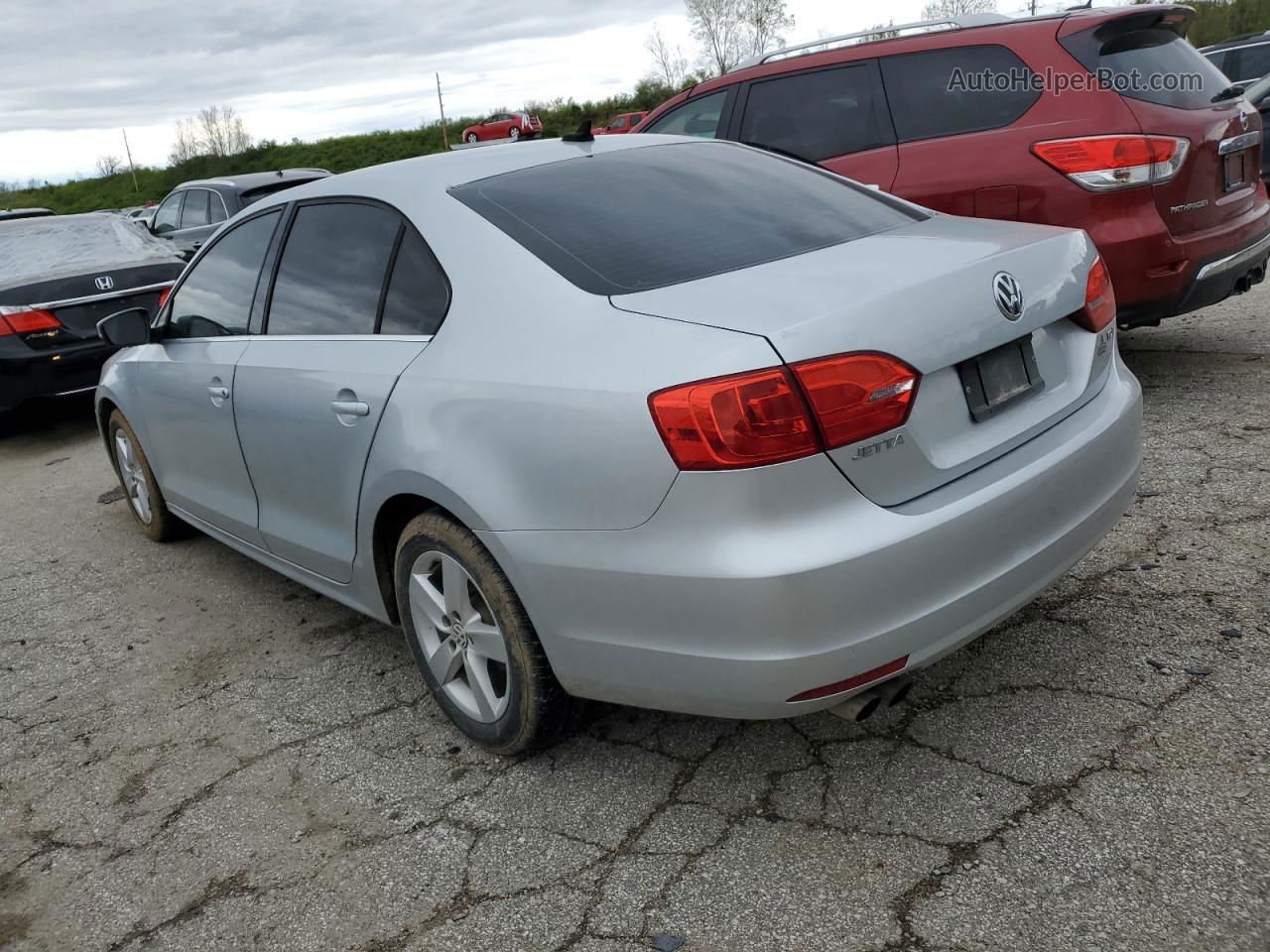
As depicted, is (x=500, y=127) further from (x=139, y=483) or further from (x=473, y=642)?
(x=473, y=642)

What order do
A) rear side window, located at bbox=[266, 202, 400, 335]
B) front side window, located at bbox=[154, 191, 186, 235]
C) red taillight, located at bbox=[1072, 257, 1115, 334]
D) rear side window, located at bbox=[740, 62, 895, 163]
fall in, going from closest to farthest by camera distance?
red taillight, located at bbox=[1072, 257, 1115, 334] < rear side window, located at bbox=[266, 202, 400, 335] < rear side window, located at bbox=[740, 62, 895, 163] < front side window, located at bbox=[154, 191, 186, 235]

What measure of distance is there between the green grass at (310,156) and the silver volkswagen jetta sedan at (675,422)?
4832cm

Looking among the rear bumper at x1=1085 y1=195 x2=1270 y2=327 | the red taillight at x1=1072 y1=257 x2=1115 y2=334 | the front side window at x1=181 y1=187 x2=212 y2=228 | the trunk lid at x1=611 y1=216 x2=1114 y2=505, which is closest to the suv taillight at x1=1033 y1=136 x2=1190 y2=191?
the rear bumper at x1=1085 y1=195 x2=1270 y2=327

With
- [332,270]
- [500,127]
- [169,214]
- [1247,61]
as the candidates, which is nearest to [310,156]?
[500,127]

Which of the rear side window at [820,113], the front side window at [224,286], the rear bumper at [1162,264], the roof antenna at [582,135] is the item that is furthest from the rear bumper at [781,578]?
the rear side window at [820,113]

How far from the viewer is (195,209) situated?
38.7 feet

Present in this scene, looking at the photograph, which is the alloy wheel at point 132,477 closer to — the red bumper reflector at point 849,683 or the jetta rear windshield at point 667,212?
the jetta rear windshield at point 667,212

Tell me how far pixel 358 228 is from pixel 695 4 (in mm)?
62945

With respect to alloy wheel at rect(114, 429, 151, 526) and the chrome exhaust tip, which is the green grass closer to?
alloy wheel at rect(114, 429, 151, 526)

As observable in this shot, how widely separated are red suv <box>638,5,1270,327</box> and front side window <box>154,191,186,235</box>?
357 inches

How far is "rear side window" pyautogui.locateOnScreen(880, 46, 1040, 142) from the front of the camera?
16.4 ft

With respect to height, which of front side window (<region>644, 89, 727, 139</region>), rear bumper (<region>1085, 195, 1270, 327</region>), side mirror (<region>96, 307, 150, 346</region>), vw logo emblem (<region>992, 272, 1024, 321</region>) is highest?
front side window (<region>644, 89, 727, 139</region>)

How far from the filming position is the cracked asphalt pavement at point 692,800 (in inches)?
87.4

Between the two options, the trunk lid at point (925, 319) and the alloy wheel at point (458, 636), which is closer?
the trunk lid at point (925, 319)
